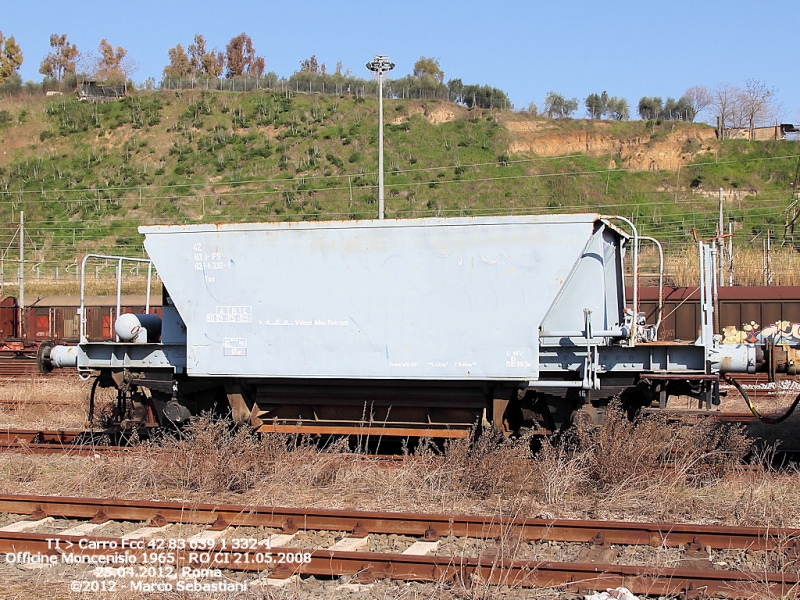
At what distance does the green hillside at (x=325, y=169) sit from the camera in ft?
155

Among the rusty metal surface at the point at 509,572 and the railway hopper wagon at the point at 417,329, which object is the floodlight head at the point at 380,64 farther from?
the rusty metal surface at the point at 509,572

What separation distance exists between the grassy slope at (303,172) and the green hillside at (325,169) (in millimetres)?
153

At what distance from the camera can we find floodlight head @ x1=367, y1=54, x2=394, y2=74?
2009 centimetres

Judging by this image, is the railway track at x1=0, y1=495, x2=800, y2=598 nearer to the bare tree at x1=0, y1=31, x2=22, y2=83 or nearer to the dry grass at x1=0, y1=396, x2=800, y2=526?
the dry grass at x1=0, y1=396, x2=800, y2=526

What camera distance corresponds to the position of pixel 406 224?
28.1ft

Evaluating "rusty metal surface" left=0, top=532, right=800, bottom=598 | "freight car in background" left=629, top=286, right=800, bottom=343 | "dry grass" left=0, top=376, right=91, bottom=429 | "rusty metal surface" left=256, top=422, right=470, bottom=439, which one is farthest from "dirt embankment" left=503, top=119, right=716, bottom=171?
"rusty metal surface" left=0, top=532, right=800, bottom=598

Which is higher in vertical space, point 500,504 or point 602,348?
point 602,348

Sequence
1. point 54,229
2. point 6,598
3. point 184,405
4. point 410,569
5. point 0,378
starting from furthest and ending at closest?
point 54,229 → point 0,378 → point 184,405 → point 410,569 → point 6,598

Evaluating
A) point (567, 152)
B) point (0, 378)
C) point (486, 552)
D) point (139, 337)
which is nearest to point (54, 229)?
point (0, 378)

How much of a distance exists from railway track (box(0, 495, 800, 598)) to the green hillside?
36240 millimetres

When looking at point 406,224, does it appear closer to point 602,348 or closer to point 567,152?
point 602,348

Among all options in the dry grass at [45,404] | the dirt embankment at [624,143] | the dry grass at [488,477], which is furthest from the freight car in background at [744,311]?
the dirt embankment at [624,143]

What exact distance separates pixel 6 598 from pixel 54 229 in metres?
47.8

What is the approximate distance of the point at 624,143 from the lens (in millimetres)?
57125
